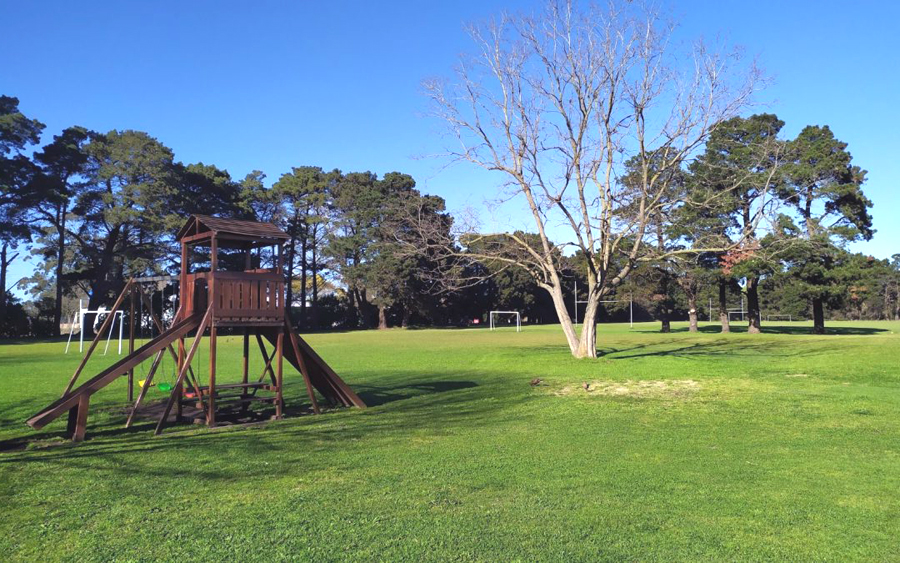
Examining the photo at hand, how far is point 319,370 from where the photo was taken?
14.1 meters

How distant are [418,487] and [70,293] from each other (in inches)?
2421

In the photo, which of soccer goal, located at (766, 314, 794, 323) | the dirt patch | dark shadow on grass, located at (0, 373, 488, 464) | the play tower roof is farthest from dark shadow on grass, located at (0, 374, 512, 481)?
soccer goal, located at (766, 314, 794, 323)

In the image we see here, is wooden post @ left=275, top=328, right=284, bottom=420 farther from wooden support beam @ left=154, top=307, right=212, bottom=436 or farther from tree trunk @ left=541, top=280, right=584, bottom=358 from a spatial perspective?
tree trunk @ left=541, top=280, right=584, bottom=358

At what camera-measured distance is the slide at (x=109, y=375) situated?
10.2 m

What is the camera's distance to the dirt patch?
1574 cm

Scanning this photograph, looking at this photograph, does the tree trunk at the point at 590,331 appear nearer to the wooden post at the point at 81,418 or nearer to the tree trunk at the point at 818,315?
the wooden post at the point at 81,418

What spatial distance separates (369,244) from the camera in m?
68.7

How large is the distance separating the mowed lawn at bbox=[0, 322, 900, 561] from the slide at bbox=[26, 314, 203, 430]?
64cm

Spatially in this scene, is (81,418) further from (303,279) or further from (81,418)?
(303,279)

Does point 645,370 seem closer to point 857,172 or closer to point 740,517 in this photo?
point 740,517

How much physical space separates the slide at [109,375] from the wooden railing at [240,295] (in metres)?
0.53

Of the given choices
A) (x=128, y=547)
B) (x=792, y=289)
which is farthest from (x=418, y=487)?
(x=792, y=289)

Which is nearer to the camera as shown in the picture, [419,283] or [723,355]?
[723,355]

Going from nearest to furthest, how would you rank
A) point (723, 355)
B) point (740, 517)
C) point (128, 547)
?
point (128, 547)
point (740, 517)
point (723, 355)
